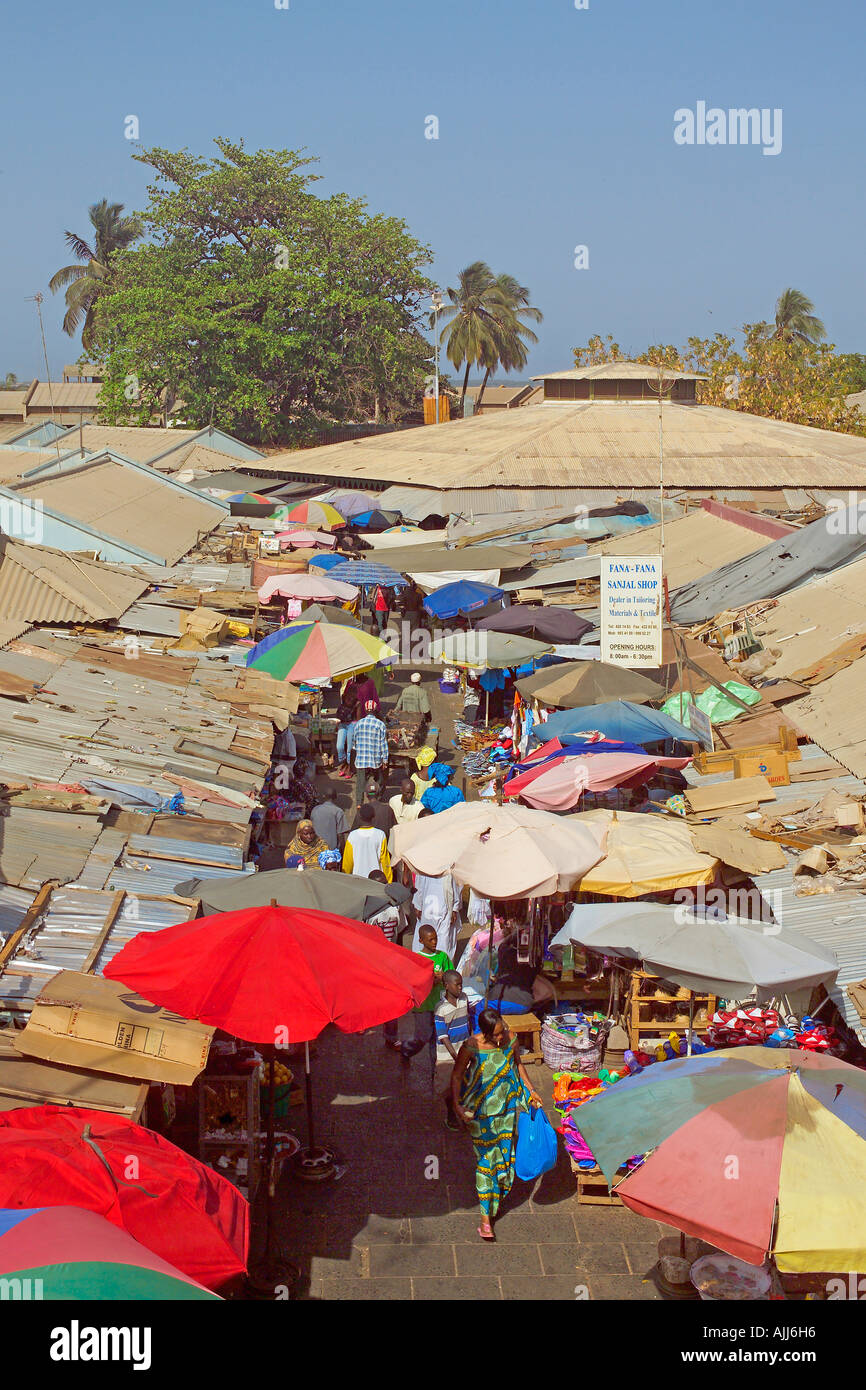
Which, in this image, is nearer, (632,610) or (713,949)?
(713,949)

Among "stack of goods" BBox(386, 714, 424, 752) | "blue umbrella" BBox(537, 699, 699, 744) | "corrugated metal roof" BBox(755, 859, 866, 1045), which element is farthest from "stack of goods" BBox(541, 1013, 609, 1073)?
"stack of goods" BBox(386, 714, 424, 752)

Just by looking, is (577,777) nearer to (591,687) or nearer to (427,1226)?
(591,687)

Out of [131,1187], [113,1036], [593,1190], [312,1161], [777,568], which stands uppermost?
[777,568]

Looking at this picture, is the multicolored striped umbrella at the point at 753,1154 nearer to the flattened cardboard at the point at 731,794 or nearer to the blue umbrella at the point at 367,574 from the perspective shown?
the flattened cardboard at the point at 731,794

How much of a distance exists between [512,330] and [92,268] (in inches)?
1126

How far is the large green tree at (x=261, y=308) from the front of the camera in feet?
189

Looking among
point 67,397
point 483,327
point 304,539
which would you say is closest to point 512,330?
point 483,327

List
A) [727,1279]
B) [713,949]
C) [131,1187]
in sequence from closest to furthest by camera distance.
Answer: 1. [131,1187]
2. [727,1279]
3. [713,949]

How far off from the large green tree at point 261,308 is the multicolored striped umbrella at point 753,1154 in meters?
54.1

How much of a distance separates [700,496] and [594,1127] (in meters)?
29.3

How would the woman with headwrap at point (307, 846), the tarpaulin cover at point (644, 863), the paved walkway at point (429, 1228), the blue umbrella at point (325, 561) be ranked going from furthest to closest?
the blue umbrella at point (325, 561) < the woman with headwrap at point (307, 846) < the tarpaulin cover at point (644, 863) < the paved walkway at point (429, 1228)

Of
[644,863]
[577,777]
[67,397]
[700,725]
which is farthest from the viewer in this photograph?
[67,397]

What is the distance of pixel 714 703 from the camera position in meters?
15.7

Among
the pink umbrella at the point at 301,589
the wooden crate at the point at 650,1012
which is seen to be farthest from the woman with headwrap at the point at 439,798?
the pink umbrella at the point at 301,589
